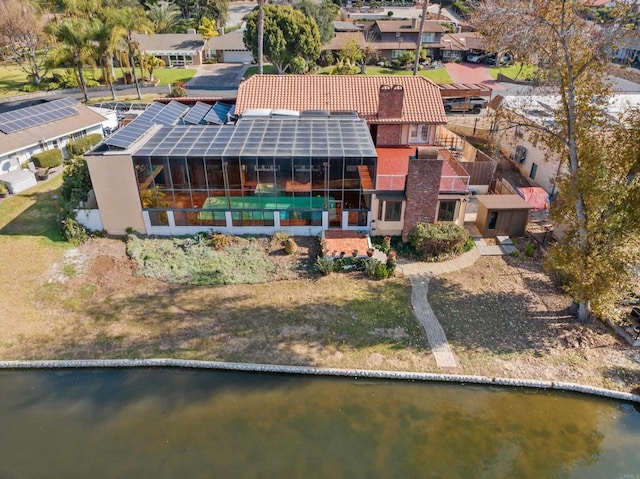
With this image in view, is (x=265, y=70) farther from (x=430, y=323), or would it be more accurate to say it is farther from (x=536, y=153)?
(x=430, y=323)

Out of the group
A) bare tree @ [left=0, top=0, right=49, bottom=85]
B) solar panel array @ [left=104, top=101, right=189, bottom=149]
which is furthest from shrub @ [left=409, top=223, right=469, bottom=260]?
bare tree @ [left=0, top=0, right=49, bottom=85]

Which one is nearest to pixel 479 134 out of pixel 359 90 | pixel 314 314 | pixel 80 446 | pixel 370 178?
pixel 359 90

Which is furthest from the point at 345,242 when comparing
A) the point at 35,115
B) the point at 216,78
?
the point at 216,78

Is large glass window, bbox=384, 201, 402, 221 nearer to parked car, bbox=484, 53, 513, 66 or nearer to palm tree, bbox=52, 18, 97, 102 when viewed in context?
palm tree, bbox=52, 18, 97, 102

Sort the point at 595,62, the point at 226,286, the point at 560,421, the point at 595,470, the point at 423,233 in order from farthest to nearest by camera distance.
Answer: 1. the point at 423,233
2. the point at 226,286
3. the point at 595,62
4. the point at 560,421
5. the point at 595,470

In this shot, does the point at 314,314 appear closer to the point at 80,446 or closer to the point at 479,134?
the point at 80,446

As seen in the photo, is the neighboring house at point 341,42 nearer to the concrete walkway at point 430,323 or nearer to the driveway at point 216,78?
the driveway at point 216,78
